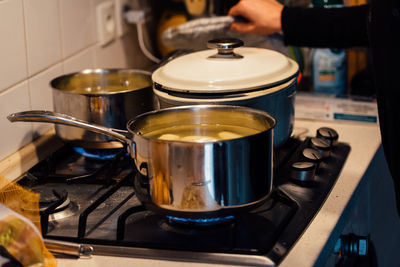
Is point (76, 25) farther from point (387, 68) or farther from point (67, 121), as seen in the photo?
point (387, 68)

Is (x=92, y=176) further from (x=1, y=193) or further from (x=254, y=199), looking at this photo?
(x=254, y=199)

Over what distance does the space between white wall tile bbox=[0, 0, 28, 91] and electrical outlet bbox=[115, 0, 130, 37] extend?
416mm

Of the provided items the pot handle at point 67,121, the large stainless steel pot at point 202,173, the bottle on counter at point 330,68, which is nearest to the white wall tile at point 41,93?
the pot handle at point 67,121

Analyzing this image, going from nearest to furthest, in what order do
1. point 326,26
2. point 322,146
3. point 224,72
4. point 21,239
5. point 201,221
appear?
point 21,239, point 201,221, point 224,72, point 322,146, point 326,26

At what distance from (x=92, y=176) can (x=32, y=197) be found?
0.15 metres

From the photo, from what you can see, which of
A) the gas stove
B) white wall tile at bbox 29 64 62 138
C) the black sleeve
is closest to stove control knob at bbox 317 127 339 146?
the gas stove

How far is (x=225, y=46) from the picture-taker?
3.07ft

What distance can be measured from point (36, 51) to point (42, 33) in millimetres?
39

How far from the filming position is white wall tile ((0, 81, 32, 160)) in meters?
0.99

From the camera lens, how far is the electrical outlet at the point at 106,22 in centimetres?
133

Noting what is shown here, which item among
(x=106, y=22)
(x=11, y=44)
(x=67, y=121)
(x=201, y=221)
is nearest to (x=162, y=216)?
(x=201, y=221)

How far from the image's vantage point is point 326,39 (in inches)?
48.9

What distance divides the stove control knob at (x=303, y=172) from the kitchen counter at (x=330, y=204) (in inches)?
1.6

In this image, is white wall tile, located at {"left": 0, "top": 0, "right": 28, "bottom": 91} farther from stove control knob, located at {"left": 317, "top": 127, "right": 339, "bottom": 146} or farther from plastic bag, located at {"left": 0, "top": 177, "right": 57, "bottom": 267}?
stove control knob, located at {"left": 317, "top": 127, "right": 339, "bottom": 146}
